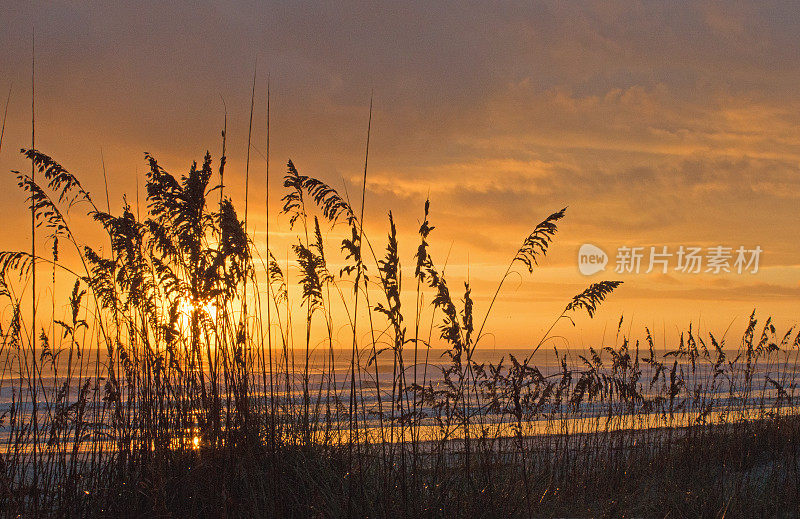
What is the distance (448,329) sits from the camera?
353 centimetres

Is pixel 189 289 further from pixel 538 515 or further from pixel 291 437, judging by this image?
pixel 538 515

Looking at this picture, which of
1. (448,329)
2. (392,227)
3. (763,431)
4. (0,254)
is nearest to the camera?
(392,227)

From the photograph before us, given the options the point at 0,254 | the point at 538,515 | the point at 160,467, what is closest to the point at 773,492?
the point at 538,515

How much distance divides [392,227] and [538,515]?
7.01 ft

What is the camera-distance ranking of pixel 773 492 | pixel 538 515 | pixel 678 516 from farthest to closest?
pixel 773 492, pixel 678 516, pixel 538 515

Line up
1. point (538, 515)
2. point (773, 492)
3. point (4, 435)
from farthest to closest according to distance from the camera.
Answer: point (4, 435)
point (773, 492)
point (538, 515)

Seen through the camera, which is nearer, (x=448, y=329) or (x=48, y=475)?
(x=448, y=329)

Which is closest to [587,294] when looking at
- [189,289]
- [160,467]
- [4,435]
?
[189,289]

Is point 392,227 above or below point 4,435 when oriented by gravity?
above

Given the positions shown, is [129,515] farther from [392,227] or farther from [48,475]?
[392,227]

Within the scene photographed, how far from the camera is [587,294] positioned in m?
3.83

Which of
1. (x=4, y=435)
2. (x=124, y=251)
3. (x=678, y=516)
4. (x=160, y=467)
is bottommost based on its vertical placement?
(x=4, y=435)

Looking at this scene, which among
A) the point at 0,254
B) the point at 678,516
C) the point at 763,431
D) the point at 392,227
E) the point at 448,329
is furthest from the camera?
the point at 763,431

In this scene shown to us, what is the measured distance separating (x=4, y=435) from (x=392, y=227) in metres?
11.4
